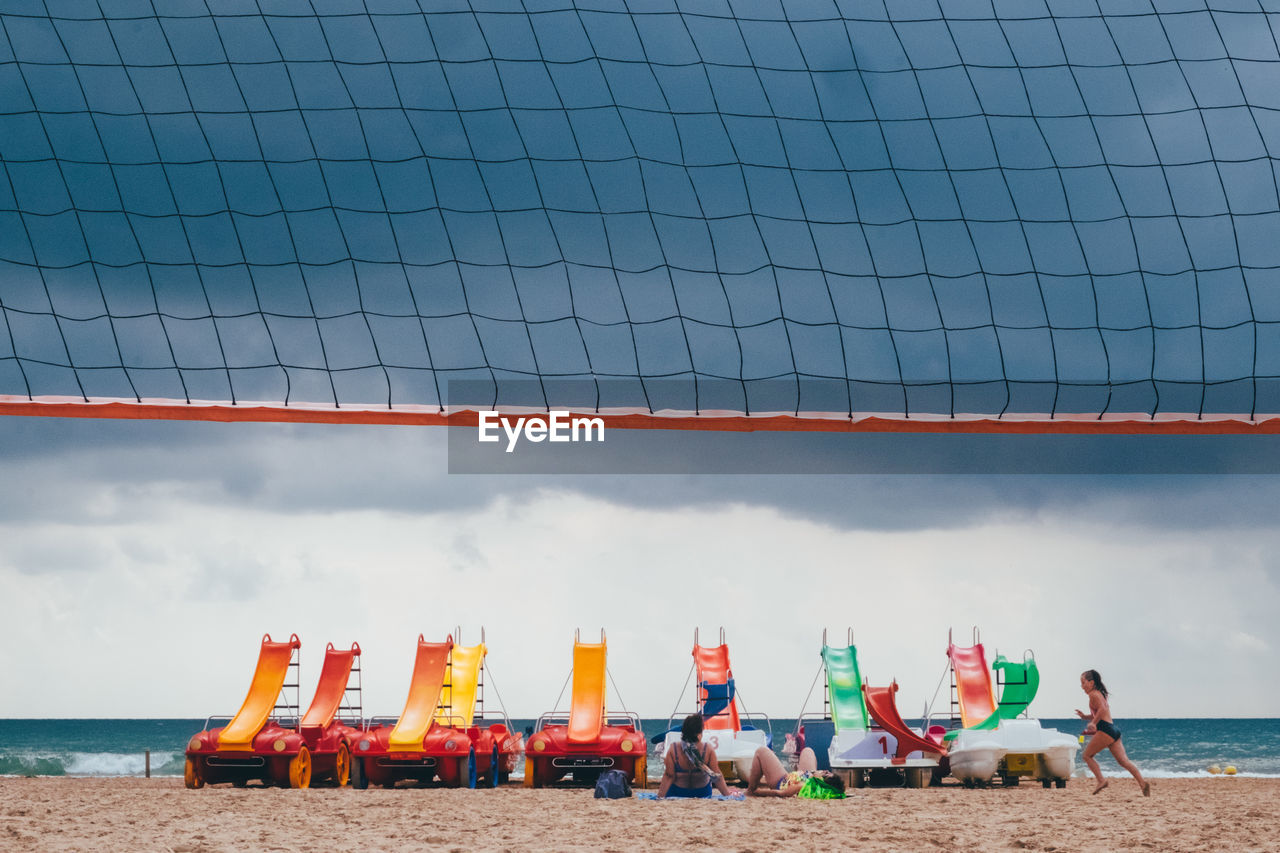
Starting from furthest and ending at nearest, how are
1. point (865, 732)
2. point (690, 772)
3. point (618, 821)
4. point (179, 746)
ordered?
point (179, 746)
point (865, 732)
point (690, 772)
point (618, 821)

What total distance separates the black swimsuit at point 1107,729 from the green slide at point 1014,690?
194cm

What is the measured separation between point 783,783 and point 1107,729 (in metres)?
2.19

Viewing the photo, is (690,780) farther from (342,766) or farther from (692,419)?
(342,766)

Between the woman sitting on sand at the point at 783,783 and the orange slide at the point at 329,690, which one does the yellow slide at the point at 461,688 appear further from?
the woman sitting on sand at the point at 783,783

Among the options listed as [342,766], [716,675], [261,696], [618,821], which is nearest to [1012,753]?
[716,675]

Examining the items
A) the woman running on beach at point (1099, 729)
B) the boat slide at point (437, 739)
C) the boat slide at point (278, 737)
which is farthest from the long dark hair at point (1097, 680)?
the boat slide at point (278, 737)

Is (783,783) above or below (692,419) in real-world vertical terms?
below

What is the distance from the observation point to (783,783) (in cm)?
830

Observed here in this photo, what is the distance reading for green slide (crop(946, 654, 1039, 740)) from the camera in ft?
34.6

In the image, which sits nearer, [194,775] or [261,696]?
[194,775]

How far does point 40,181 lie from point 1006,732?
800cm

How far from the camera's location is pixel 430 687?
10.5 m

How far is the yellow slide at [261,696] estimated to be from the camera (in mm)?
9477

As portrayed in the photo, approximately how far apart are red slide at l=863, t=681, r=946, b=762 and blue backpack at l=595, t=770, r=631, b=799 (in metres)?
2.57
